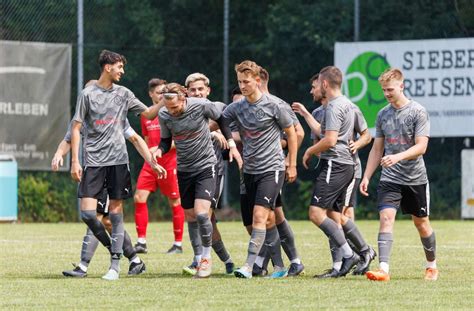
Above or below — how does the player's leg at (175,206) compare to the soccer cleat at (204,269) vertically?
above

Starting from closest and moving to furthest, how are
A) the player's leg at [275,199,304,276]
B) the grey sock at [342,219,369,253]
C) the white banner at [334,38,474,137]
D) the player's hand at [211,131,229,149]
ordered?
the player's leg at [275,199,304,276]
the grey sock at [342,219,369,253]
the player's hand at [211,131,229,149]
the white banner at [334,38,474,137]

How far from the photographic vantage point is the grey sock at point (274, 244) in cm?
1148

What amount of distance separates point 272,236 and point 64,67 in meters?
12.5

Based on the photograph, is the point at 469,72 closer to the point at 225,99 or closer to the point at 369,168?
the point at 225,99

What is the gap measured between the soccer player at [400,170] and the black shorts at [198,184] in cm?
134

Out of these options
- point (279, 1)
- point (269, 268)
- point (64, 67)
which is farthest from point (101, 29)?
point (269, 268)

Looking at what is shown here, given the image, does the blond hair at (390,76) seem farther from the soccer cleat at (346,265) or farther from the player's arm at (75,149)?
the player's arm at (75,149)

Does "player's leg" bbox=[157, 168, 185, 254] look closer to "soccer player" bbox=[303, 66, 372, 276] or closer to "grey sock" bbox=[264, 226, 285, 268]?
"grey sock" bbox=[264, 226, 285, 268]

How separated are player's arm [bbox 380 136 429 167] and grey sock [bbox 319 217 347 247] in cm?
99

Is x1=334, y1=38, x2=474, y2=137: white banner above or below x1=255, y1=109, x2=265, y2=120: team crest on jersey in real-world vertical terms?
above

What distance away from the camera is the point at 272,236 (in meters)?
11.5

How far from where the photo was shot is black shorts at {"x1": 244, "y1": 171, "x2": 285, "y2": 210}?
432 inches

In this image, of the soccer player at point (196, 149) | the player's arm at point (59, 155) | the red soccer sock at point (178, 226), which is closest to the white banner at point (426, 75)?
the red soccer sock at point (178, 226)

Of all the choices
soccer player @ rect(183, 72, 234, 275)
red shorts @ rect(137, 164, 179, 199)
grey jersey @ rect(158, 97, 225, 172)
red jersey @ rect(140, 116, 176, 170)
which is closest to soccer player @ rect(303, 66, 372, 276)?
grey jersey @ rect(158, 97, 225, 172)
